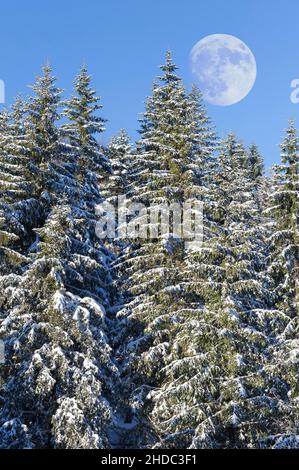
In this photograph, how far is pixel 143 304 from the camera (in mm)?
22078

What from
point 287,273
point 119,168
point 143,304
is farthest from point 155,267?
point 119,168

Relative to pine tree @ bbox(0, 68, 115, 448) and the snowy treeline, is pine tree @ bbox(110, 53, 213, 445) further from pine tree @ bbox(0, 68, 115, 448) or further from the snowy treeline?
pine tree @ bbox(0, 68, 115, 448)

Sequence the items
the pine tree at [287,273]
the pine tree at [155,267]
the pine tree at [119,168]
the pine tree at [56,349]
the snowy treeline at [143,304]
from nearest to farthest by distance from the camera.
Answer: the pine tree at [56,349] < the snowy treeline at [143,304] < the pine tree at [287,273] < the pine tree at [155,267] < the pine tree at [119,168]

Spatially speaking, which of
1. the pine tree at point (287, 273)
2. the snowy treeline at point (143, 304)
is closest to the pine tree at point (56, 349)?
the snowy treeline at point (143, 304)

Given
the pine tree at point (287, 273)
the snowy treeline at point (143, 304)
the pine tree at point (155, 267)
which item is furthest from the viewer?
the pine tree at point (155, 267)

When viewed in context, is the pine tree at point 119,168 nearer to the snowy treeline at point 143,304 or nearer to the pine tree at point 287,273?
the snowy treeline at point 143,304

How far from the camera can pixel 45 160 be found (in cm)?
2428

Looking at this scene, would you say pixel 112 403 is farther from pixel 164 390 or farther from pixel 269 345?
pixel 269 345

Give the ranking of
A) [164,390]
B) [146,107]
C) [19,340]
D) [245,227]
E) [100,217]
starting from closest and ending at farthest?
[19,340], [164,390], [245,227], [100,217], [146,107]

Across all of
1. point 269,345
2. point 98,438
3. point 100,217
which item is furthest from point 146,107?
point 98,438

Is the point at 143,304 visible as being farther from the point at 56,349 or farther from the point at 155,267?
the point at 56,349

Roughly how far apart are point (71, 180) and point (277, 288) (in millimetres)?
10816

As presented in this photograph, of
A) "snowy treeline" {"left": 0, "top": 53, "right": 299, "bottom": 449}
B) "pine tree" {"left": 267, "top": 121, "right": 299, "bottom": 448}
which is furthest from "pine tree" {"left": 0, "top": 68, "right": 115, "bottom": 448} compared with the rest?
"pine tree" {"left": 267, "top": 121, "right": 299, "bottom": 448}

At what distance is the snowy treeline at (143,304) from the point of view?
18688mm
